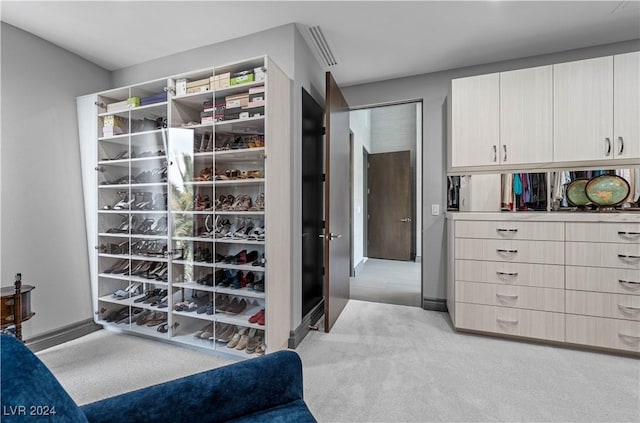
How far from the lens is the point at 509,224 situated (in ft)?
7.59

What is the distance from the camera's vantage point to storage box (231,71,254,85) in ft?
6.67

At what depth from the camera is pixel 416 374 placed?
188cm

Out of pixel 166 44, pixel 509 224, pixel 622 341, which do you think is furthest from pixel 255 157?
pixel 622 341

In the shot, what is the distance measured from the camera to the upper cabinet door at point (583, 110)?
2205mm

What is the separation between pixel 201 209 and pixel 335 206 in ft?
3.91

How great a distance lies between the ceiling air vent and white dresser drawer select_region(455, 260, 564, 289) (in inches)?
90.7

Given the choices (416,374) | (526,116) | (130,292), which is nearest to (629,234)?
(526,116)

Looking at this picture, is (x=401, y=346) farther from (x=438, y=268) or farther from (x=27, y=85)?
(x=27, y=85)

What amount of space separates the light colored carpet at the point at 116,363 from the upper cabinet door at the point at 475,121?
2725mm

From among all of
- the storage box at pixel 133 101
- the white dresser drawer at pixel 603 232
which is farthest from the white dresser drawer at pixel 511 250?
the storage box at pixel 133 101

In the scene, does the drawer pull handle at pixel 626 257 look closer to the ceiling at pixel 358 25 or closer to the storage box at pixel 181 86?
the ceiling at pixel 358 25

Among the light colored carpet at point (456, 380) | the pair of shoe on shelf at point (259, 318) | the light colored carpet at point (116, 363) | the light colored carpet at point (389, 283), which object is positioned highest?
the pair of shoe on shelf at point (259, 318)

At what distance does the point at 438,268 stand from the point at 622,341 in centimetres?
142

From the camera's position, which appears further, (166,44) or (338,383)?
(166,44)
